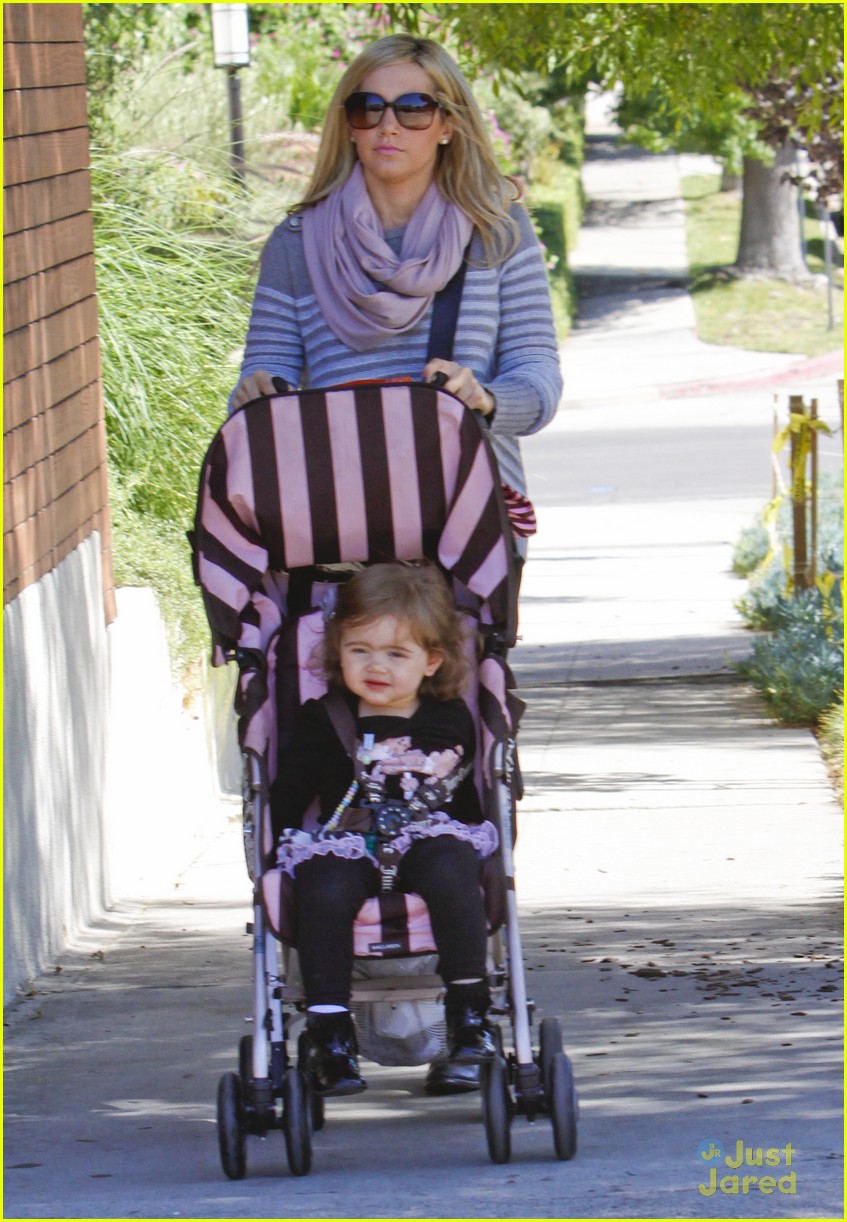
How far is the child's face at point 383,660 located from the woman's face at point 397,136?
3.29ft

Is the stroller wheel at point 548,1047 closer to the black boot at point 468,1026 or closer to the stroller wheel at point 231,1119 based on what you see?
the black boot at point 468,1026

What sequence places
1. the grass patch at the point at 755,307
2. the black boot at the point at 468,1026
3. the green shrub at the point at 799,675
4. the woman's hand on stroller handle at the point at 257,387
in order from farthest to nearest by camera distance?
the grass patch at the point at 755,307 < the green shrub at the point at 799,675 < the woman's hand on stroller handle at the point at 257,387 < the black boot at the point at 468,1026

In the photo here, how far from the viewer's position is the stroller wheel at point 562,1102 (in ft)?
11.8

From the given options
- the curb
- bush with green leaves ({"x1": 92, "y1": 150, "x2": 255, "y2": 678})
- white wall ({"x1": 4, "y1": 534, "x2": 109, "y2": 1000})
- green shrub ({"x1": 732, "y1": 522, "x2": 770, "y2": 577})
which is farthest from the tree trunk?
white wall ({"x1": 4, "y1": 534, "x2": 109, "y2": 1000})

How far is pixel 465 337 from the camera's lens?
4.15 meters

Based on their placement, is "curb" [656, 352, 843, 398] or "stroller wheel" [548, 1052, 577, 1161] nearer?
"stroller wheel" [548, 1052, 577, 1161]

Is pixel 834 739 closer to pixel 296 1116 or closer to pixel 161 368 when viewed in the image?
pixel 161 368

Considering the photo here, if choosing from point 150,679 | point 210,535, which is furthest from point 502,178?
point 150,679

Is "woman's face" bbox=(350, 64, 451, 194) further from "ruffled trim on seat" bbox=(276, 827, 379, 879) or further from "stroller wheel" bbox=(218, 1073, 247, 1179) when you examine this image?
"stroller wheel" bbox=(218, 1073, 247, 1179)

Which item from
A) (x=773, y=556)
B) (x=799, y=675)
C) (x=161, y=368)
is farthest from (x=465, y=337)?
(x=773, y=556)

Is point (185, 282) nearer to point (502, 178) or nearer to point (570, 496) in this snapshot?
point (502, 178)

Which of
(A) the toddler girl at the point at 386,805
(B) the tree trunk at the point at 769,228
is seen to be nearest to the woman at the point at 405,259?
(A) the toddler girl at the point at 386,805

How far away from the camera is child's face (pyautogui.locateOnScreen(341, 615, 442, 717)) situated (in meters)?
3.85

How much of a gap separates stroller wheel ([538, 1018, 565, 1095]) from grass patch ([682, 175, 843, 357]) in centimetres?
2495
